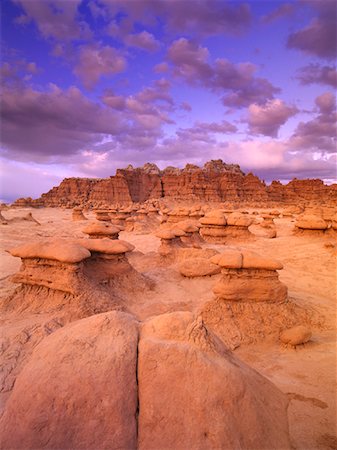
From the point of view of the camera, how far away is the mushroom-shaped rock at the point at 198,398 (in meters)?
1.99

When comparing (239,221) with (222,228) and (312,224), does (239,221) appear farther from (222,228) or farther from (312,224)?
(312,224)

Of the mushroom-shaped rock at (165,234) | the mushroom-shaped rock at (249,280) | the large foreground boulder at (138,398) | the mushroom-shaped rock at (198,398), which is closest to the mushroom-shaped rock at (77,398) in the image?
the large foreground boulder at (138,398)

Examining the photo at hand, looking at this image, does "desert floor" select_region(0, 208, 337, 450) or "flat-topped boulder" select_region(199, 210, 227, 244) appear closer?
"desert floor" select_region(0, 208, 337, 450)

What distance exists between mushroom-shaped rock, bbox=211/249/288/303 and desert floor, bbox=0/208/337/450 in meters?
1.06

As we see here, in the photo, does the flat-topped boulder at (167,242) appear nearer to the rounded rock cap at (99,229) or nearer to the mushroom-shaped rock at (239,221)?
the rounded rock cap at (99,229)

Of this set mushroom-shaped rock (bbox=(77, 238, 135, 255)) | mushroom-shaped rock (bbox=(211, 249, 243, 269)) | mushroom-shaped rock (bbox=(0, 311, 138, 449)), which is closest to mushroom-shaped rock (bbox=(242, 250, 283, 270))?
mushroom-shaped rock (bbox=(211, 249, 243, 269))

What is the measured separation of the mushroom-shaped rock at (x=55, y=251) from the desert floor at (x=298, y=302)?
1.35m

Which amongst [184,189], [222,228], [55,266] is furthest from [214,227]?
[184,189]

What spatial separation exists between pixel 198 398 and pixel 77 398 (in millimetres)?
860

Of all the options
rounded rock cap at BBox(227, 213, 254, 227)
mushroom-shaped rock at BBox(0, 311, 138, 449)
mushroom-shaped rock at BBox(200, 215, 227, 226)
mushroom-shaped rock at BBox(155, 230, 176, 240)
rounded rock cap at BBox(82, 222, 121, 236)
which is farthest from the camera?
mushroom-shaped rock at BBox(200, 215, 227, 226)

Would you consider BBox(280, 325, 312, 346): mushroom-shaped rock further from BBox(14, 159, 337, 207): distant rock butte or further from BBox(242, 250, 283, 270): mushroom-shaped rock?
BBox(14, 159, 337, 207): distant rock butte

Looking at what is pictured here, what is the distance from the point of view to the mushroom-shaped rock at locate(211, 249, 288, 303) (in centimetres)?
630

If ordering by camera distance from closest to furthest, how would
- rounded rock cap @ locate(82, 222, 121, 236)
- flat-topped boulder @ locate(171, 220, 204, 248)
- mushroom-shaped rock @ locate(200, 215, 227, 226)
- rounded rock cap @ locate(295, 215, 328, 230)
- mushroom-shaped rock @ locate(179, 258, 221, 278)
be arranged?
mushroom-shaped rock @ locate(179, 258, 221, 278)
rounded rock cap @ locate(82, 222, 121, 236)
flat-topped boulder @ locate(171, 220, 204, 248)
mushroom-shaped rock @ locate(200, 215, 227, 226)
rounded rock cap @ locate(295, 215, 328, 230)

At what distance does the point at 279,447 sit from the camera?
2.20 meters
